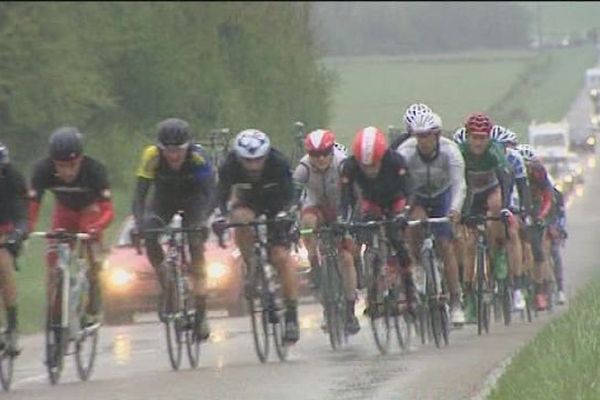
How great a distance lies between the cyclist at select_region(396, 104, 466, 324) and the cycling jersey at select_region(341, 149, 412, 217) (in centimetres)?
34

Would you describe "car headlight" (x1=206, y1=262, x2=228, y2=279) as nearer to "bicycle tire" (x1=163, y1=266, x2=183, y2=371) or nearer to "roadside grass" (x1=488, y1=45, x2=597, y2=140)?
"bicycle tire" (x1=163, y1=266, x2=183, y2=371)

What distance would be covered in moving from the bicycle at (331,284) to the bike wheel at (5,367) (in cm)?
354

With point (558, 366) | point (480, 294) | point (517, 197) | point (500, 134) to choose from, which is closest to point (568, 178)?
point (500, 134)

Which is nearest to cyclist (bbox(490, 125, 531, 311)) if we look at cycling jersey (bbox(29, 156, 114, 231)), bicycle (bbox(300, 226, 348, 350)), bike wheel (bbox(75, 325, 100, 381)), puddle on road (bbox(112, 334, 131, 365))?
bicycle (bbox(300, 226, 348, 350))

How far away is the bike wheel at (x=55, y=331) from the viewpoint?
1574 cm

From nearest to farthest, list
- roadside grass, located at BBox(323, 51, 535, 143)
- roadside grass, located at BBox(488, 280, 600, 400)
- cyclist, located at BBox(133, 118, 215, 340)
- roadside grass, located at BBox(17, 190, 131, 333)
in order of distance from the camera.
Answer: roadside grass, located at BBox(488, 280, 600, 400), cyclist, located at BBox(133, 118, 215, 340), roadside grass, located at BBox(17, 190, 131, 333), roadside grass, located at BBox(323, 51, 535, 143)

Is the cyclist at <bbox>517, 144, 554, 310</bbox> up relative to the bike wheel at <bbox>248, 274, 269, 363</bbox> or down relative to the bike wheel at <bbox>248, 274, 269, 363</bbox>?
up

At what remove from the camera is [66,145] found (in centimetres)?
1577

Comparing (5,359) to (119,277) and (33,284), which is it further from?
(33,284)

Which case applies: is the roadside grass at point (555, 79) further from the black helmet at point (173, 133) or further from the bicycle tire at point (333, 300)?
the black helmet at point (173, 133)

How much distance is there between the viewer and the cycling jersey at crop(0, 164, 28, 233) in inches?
610

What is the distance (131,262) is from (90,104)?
27.2 meters

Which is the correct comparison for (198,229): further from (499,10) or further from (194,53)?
(499,10)

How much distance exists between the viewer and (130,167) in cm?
5259
